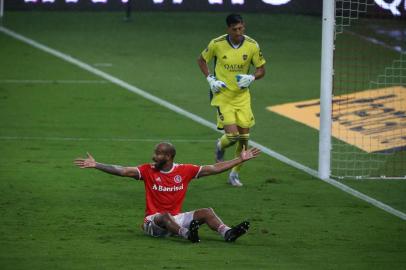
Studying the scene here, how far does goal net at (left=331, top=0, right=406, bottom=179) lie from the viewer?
67.4 feet

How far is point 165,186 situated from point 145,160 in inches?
223

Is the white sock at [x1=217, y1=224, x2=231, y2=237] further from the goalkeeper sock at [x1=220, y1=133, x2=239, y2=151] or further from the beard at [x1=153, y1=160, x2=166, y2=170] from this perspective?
the goalkeeper sock at [x1=220, y1=133, x2=239, y2=151]

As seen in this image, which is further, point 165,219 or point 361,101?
point 361,101

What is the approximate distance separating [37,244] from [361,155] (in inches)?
333

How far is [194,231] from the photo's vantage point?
14.2 metres

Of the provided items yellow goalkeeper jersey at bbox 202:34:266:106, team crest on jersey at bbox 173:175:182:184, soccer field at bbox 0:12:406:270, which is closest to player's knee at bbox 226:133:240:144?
yellow goalkeeper jersey at bbox 202:34:266:106

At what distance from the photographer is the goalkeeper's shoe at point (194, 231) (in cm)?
1421

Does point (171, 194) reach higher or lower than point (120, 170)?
lower

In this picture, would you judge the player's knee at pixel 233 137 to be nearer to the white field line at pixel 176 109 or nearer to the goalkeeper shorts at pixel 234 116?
the goalkeeper shorts at pixel 234 116

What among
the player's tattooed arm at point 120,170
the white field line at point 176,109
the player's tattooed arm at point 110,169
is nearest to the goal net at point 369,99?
the white field line at point 176,109

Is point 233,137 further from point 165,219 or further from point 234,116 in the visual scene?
point 165,219

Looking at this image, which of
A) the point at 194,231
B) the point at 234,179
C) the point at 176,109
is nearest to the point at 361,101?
the point at 176,109

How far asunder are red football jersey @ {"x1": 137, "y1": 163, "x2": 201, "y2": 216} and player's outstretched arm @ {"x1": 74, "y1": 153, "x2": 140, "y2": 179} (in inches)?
4.1

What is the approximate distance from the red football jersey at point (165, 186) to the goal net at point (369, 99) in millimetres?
5159
